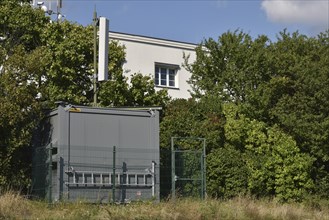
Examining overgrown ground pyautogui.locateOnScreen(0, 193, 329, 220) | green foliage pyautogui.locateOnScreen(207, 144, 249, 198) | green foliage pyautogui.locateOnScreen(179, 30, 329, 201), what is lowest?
overgrown ground pyautogui.locateOnScreen(0, 193, 329, 220)

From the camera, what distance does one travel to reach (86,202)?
787 inches

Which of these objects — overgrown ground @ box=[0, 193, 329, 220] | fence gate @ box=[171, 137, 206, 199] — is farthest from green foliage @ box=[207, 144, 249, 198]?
overgrown ground @ box=[0, 193, 329, 220]

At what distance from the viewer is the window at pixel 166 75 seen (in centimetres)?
4194

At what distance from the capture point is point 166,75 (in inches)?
1671

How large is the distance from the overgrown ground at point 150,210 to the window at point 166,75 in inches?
795

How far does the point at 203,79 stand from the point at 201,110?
8.21ft

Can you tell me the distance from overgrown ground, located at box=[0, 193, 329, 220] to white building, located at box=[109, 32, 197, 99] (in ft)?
63.2

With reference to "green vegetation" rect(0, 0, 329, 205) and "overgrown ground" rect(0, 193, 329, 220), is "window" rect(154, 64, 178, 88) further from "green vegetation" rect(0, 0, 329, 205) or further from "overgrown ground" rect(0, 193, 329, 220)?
"overgrown ground" rect(0, 193, 329, 220)

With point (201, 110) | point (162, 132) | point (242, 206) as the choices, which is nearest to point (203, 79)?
point (201, 110)

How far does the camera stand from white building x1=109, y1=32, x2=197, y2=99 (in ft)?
132

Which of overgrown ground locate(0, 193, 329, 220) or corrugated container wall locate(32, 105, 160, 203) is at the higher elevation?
corrugated container wall locate(32, 105, 160, 203)

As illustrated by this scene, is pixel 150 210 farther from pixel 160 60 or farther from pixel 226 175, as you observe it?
pixel 160 60

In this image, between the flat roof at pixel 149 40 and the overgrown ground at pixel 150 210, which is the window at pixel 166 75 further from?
the overgrown ground at pixel 150 210

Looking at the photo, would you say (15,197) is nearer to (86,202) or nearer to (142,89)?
(86,202)
